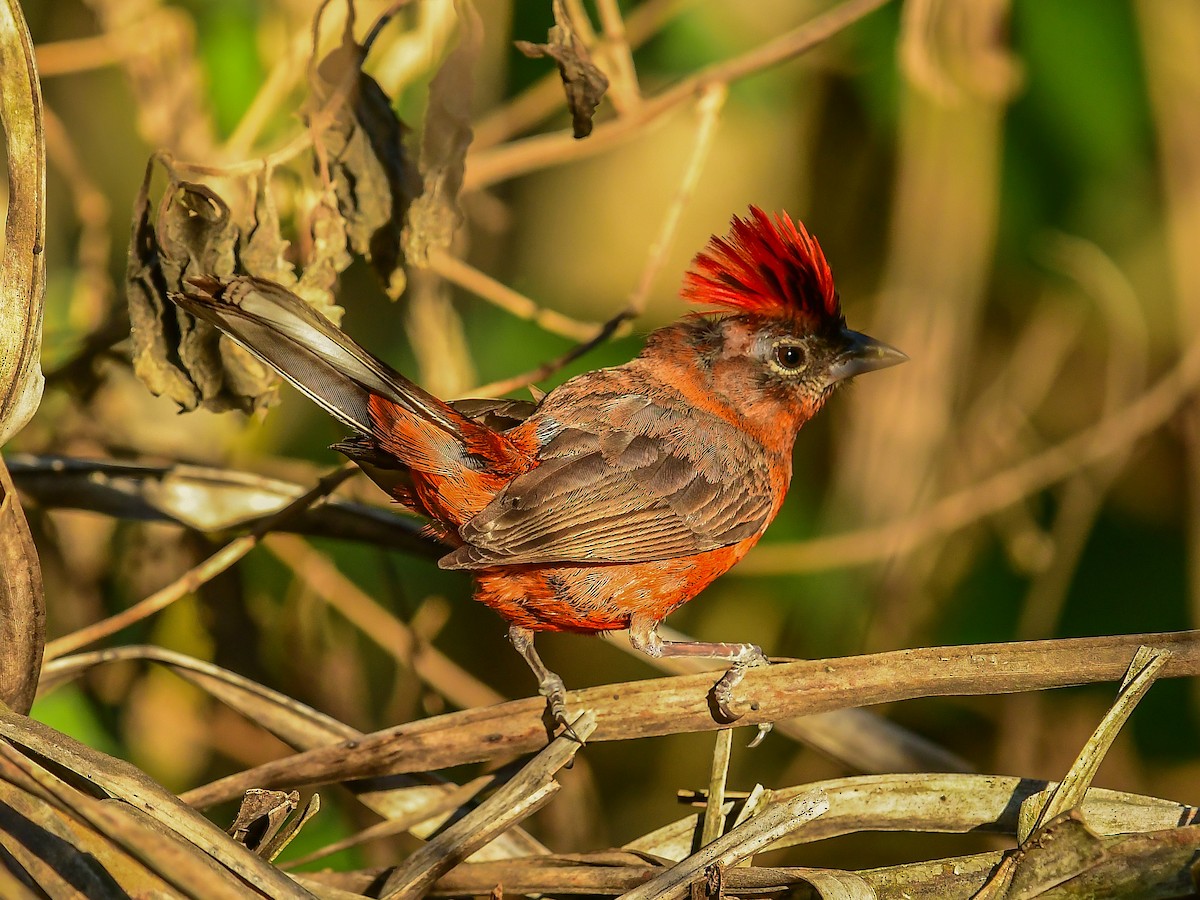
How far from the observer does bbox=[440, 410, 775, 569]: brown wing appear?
3047 millimetres

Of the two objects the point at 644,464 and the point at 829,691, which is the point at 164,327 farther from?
the point at 829,691

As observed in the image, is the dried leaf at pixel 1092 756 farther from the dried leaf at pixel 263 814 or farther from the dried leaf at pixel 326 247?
the dried leaf at pixel 326 247

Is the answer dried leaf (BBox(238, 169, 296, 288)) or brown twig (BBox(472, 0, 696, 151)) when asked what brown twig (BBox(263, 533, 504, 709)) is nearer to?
dried leaf (BBox(238, 169, 296, 288))

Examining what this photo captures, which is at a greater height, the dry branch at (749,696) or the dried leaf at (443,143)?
the dried leaf at (443,143)

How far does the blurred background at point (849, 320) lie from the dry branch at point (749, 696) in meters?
1.27

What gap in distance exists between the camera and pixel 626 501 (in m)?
3.34

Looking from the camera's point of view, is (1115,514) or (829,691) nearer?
(829,691)

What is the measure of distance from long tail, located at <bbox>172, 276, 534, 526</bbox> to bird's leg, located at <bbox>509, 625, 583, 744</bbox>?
18.6 inches

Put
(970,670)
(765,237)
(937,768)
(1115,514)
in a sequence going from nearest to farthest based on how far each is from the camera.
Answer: (970,670), (937,768), (765,237), (1115,514)

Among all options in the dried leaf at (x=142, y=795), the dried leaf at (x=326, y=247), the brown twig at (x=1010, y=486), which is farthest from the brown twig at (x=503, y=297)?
the dried leaf at (x=142, y=795)

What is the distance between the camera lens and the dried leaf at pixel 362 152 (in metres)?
2.93

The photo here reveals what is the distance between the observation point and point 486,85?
459cm

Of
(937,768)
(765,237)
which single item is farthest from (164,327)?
(937,768)

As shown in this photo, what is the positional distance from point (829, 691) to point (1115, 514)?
3.10m
